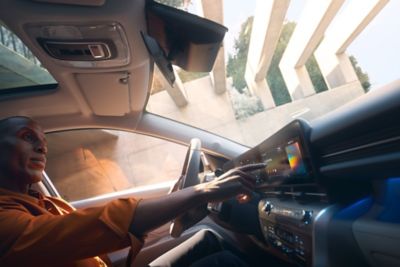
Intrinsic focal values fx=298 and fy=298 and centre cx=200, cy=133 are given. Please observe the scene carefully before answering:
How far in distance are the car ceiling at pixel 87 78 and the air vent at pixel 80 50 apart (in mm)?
48

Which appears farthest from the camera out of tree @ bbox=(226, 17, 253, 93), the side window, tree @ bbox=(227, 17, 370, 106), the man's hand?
tree @ bbox=(226, 17, 253, 93)

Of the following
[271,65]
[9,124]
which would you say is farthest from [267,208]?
[271,65]

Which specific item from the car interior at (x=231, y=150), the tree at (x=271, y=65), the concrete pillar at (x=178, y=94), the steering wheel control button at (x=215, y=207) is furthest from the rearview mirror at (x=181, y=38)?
the tree at (x=271, y=65)

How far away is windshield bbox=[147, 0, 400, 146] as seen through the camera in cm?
231

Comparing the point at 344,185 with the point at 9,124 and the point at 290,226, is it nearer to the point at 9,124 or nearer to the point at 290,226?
the point at 290,226

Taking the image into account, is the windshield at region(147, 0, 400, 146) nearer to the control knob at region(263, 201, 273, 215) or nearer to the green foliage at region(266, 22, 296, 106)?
the green foliage at region(266, 22, 296, 106)

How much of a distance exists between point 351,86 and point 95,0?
163 cm

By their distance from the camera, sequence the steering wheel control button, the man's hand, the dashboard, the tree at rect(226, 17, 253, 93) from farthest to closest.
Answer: the tree at rect(226, 17, 253, 93), the steering wheel control button, the man's hand, the dashboard

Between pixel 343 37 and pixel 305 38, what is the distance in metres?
0.55

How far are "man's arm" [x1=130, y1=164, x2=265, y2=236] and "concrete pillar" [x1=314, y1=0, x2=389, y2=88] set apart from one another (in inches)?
63.0

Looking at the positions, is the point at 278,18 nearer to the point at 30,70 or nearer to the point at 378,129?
the point at 30,70

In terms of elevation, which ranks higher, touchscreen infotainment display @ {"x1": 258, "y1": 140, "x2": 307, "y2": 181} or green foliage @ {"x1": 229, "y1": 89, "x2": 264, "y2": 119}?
green foliage @ {"x1": 229, "y1": 89, "x2": 264, "y2": 119}

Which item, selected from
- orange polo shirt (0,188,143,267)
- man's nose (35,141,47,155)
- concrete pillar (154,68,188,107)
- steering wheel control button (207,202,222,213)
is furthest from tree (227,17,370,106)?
orange polo shirt (0,188,143,267)

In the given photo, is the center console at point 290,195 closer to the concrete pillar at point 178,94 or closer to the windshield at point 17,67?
the windshield at point 17,67
